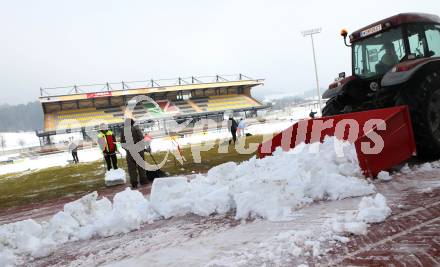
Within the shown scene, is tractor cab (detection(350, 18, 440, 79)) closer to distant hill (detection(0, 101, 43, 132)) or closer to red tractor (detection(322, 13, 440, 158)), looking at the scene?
red tractor (detection(322, 13, 440, 158))

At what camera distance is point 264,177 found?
4.91 metres

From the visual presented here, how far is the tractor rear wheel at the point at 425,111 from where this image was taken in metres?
5.88

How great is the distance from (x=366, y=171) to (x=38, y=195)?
27.2ft

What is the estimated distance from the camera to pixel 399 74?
19.7 ft

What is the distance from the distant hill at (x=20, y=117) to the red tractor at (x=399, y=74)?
127 m

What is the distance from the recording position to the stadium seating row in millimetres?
44156

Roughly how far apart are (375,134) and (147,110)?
43162 millimetres

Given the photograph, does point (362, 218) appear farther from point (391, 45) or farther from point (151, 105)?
point (151, 105)

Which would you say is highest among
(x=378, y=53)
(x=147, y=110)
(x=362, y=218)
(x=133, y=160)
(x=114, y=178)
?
(x=147, y=110)

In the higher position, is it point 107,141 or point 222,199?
point 107,141

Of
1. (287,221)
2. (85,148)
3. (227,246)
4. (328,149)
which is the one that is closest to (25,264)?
(227,246)

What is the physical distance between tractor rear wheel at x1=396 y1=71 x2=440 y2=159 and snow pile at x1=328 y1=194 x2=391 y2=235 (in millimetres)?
2461

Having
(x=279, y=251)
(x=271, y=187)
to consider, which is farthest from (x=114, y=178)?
(x=279, y=251)

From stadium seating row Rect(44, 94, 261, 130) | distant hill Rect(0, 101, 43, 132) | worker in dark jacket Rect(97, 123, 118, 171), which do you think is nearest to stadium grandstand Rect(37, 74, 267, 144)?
stadium seating row Rect(44, 94, 261, 130)
